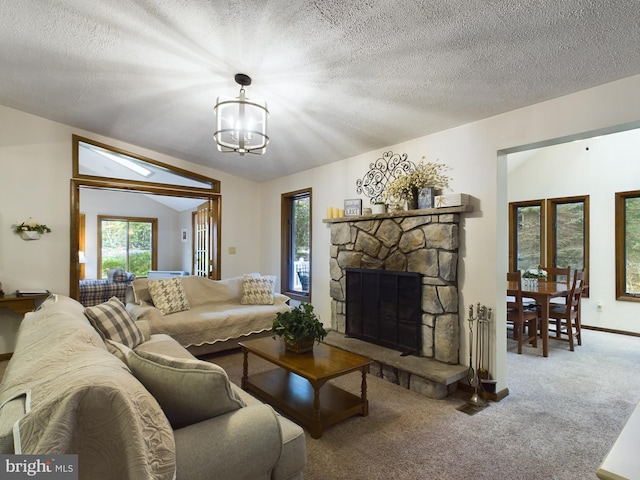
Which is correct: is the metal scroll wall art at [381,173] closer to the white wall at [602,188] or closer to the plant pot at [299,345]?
the plant pot at [299,345]

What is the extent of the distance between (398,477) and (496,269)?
1823 millimetres

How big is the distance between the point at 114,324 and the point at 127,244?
6588 mm

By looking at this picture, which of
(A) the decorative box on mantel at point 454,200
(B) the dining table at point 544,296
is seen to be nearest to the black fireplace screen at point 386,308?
(A) the decorative box on mantel at point 454,200

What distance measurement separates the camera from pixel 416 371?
2.99 meters

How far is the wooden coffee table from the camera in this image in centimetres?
234

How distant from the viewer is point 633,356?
4.06 meters

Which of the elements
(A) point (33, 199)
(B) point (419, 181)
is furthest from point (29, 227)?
(B) point (419, 181)

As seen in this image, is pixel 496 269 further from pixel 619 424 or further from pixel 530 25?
pixel 530 25

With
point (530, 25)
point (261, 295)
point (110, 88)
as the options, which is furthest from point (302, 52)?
point (261, 295)

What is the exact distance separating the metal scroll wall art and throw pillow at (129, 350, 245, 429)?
2.96 m

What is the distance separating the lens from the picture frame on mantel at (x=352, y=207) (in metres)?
4.12

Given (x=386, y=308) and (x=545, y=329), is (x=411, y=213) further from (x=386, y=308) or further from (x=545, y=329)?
(x=545, y=329)

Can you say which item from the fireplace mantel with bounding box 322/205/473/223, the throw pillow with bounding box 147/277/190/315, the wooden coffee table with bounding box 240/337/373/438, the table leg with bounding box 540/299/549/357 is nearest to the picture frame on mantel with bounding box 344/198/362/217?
the fireplace mantel with bounding box 322/205/473/223

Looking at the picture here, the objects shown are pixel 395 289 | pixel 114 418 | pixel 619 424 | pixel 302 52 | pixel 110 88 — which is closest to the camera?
pixel 114 418
